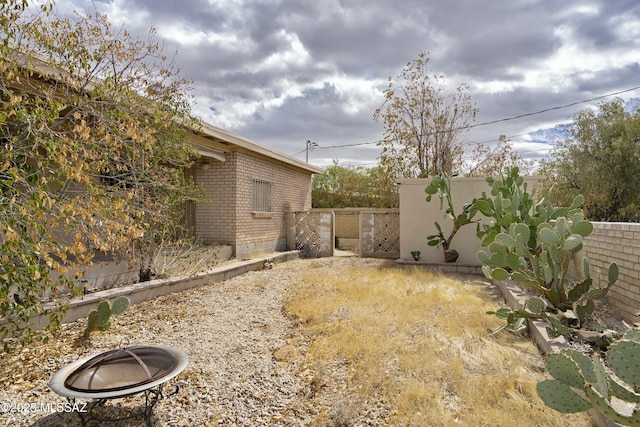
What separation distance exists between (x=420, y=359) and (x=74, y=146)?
148 inches

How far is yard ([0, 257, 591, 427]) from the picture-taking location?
9.35 feet

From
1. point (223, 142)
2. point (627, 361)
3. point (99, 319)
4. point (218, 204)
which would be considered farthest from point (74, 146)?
point (218, 204)

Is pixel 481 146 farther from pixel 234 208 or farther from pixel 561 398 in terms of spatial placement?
pixel 561 398

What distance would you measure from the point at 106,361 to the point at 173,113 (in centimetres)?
472

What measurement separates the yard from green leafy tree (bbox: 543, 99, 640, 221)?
12.7m

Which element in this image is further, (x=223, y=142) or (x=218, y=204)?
(x=218, y=204)

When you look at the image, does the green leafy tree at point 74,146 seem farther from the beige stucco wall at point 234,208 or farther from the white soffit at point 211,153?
the beige stucco wall at point 234,208

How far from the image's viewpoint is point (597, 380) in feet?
6.63

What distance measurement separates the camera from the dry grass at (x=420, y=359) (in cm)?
284

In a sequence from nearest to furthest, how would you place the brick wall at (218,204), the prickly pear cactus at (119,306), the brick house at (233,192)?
1. the prickly pear cactus at (119,306)
2. the brick house at (233,192)
3. the brick wall at (218,204)

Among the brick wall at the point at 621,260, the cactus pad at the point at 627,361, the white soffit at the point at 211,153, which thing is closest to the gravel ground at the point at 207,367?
the cactus pad at the point at 627,361

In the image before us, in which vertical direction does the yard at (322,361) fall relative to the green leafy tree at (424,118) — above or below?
below

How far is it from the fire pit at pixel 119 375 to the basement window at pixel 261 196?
26.5ft

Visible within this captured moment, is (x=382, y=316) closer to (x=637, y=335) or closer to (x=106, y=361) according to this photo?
(x=637, y=335)
